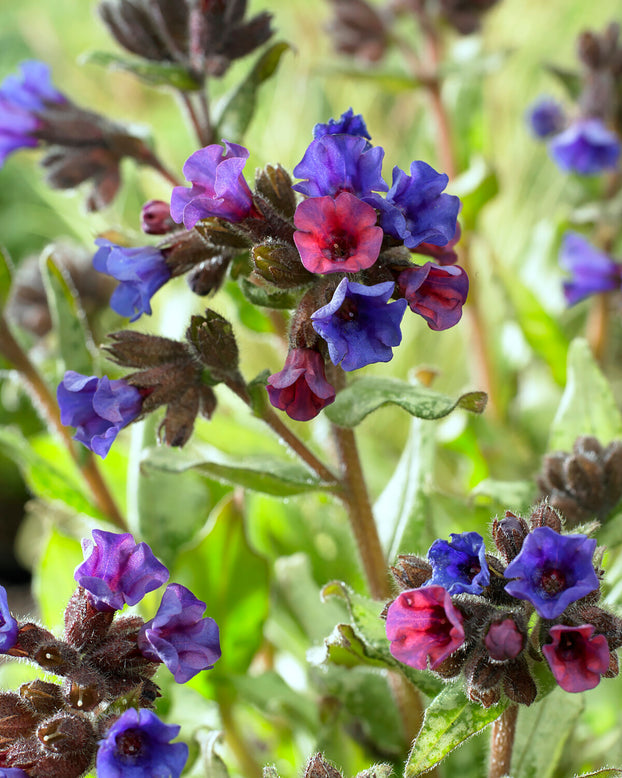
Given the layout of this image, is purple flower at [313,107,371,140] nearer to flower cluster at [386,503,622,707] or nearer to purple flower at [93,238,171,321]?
purple flower at [93,238,171,321]

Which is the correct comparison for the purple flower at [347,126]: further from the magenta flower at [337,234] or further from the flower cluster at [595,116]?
the flower cluster at [595,116]

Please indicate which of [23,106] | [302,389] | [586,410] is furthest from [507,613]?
[23,106]

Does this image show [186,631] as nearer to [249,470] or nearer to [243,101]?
[249,470]

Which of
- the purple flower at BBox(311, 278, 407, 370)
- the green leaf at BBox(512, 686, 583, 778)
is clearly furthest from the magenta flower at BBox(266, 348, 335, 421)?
the green leaf at BBox(512, 686, 583, 778)

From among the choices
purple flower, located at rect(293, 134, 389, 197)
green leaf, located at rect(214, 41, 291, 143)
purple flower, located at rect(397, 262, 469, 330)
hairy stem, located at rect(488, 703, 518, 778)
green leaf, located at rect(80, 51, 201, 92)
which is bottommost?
hairy stem, located at rect(488, 703, 518, 778)

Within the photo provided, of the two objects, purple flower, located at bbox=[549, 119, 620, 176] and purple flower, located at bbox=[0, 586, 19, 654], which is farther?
purple flower, located at bbox=[549, 119, 620, 176]

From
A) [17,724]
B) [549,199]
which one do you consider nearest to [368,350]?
[17,724]

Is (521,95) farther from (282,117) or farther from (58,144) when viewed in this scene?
(58,144)

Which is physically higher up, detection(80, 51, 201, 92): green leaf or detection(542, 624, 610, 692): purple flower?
detection(80, 51, 201, 92): green leaf
